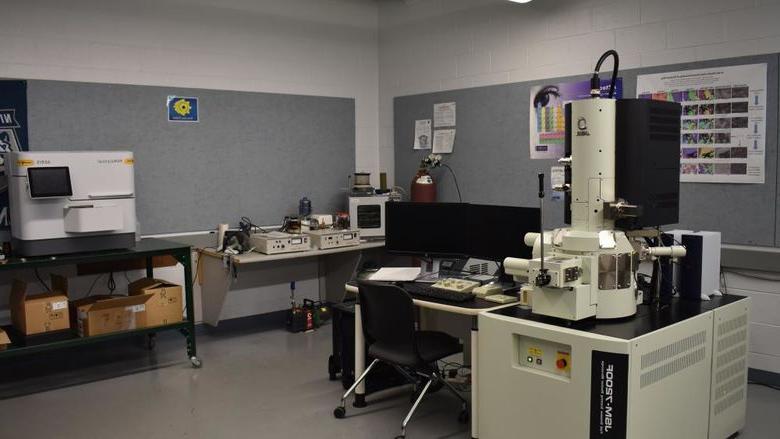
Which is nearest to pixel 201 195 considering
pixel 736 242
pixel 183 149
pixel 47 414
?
pixel 183 149

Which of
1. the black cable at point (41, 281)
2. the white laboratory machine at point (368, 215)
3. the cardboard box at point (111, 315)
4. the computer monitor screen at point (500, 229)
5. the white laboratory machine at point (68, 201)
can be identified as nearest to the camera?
the computer monitor screen at point (500, 229)

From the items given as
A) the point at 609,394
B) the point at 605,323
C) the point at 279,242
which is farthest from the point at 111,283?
the point at 609,394

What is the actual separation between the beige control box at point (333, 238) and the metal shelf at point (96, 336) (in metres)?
1.08

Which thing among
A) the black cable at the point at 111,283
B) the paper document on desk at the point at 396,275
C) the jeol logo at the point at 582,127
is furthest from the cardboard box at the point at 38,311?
the jeol logo at the point at 582,127

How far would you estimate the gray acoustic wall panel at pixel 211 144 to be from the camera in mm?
4660

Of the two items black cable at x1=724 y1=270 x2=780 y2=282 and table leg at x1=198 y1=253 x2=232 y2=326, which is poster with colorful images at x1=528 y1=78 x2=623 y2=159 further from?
table leg at x1=198 y1=253 x2=232 y2=326

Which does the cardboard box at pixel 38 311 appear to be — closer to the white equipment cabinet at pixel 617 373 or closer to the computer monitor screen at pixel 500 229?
the computer monitor screen at pixel 500 229

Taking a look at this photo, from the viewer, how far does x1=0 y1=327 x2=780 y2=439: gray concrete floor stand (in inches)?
137

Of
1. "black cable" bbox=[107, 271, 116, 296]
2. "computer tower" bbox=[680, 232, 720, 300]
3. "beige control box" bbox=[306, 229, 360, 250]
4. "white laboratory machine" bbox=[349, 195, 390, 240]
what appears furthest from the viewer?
"white laboratory machine" bbox=[349, 195, 390, 240]

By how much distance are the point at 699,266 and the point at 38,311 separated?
3.74 m

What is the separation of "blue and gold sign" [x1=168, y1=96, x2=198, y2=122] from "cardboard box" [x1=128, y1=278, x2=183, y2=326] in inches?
51.5

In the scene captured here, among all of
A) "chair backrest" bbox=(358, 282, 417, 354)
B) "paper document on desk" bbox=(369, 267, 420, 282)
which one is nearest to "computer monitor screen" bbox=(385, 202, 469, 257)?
"paper document on desk" bbox=(369, 267, 420, 282)

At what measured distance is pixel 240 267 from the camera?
558cm

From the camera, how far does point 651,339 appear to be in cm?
260
